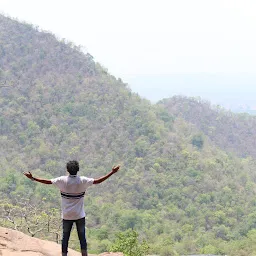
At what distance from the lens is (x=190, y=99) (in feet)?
242

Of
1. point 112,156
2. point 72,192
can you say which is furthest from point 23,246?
point 112,156

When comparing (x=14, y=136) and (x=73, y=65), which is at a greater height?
(x=73, y=65)

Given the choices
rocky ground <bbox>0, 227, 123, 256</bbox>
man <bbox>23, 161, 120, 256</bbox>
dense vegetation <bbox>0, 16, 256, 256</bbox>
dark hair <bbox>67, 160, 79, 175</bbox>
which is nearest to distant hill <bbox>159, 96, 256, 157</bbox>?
dense vegetation <bbox>0, 16, 256, 256</bbox>

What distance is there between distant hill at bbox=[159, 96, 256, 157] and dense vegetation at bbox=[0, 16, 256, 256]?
1050 centimetres

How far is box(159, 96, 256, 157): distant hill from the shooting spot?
64688 mm

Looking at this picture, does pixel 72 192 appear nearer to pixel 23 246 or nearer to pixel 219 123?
pixel 23 246

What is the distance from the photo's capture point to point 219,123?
222 ft

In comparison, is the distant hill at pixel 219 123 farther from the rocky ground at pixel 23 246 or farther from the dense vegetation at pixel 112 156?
the rocky ground at pixel 23 246

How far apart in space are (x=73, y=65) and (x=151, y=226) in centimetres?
3071

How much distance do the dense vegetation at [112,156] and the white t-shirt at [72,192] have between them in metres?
15.9

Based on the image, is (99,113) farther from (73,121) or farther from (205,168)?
(205,168)

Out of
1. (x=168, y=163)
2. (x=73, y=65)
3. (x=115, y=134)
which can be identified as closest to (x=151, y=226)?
(x=168, y=163)

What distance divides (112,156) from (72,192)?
3693cm

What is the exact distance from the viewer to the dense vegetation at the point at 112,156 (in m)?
30.5
